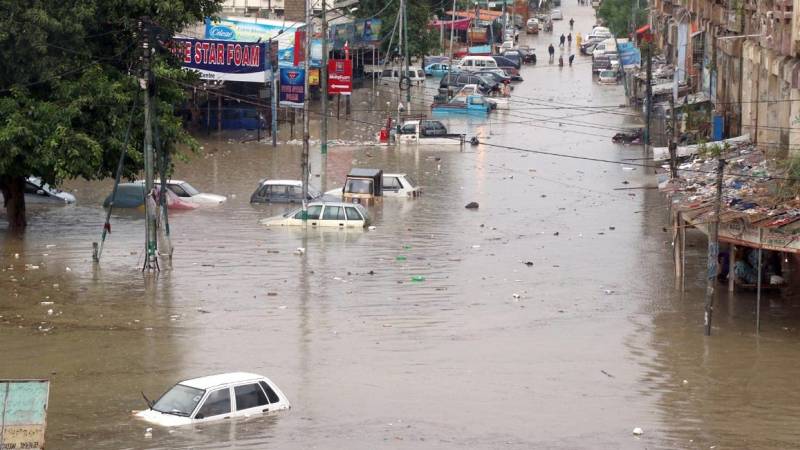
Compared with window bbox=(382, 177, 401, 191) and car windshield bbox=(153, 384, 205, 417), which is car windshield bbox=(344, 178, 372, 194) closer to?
window bbox=(382, 177, 401, 191)

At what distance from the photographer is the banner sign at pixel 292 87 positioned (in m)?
50.2

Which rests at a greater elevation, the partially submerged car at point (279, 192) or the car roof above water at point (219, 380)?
the partially submerged car at point (279, 192)

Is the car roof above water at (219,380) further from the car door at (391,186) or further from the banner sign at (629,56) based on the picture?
the banner sign at (629,56)

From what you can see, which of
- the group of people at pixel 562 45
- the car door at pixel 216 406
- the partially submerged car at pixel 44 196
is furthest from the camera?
the group of people at pixel 562 45

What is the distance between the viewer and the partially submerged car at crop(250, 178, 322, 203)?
133 feet

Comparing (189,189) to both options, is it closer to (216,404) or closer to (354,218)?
(354,218)

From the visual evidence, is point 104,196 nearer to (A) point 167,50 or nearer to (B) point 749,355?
(A) point 167,50

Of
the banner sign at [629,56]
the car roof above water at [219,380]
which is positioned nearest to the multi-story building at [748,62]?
the banner sign at [629,56]

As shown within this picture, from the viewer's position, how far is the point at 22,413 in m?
16.4

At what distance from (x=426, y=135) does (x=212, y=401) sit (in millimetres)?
37212

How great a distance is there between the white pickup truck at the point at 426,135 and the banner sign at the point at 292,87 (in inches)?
215

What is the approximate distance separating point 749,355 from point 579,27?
93780 mm

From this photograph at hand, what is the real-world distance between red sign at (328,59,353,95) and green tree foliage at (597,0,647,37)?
137 ft

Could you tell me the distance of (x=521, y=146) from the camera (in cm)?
5553
